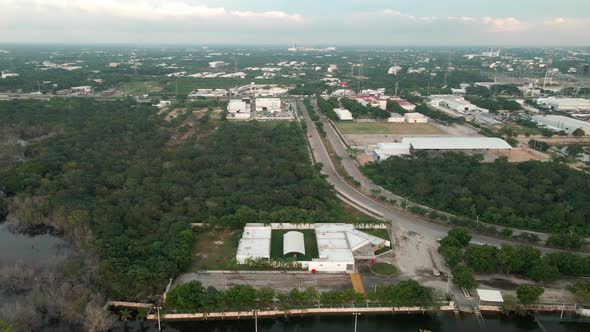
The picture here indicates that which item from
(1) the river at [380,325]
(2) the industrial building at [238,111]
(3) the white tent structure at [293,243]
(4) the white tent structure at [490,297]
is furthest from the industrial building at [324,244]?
(2) the industrial building at [238,111]

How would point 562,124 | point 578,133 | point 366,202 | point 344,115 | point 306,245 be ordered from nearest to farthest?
point 306,245 < point 366,202 < point 578,133 < point 562,124 < point 344,115

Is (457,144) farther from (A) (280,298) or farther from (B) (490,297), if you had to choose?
(A) (280,298)

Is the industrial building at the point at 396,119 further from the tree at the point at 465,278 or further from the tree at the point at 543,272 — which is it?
the tree at the point at 465,278

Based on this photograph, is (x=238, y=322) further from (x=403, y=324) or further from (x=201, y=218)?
(x=201, y=218)

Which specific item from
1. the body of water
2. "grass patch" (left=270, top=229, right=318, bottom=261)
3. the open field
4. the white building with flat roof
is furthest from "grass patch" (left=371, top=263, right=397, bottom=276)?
the open field

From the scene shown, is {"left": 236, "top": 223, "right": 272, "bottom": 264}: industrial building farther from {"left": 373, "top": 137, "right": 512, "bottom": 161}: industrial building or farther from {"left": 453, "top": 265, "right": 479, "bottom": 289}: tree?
{"left": 373, "top": 137, "right": 512, "bottom": 161}: industrial building

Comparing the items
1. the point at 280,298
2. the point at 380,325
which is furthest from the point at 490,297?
the point at 280,298

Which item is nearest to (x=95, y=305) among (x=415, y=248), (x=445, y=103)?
(x=415, y=248)
